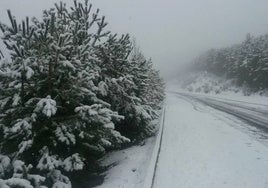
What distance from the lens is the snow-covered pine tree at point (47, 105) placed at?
675 cm

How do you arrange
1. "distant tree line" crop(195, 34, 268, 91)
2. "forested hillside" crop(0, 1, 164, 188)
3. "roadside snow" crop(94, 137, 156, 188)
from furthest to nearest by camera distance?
"distant tree line" crop(195, 34, 268, 91), "roadside snow" crop(94, 137, 156, 188), "forested hillside" crop(0, 1, 164, 188)

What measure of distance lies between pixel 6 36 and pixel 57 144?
2.57 meters

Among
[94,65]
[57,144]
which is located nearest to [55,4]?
[94,65]

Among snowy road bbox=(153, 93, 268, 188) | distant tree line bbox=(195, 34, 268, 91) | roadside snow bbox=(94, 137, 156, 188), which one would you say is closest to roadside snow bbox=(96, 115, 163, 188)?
roadside snow bbox=(94, 137, 156, 188)

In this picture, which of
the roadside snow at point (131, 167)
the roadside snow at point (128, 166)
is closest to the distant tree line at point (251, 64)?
the roadside snow at point (131, 167)

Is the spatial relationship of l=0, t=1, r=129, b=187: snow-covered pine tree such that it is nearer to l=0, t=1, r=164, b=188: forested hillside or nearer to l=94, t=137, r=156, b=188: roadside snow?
l=0, t=1, r=164, b=188: forested hillside

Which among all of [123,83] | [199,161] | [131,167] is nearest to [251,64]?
[123,83]

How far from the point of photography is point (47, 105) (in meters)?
6.52

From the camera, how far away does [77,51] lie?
8.25 metres

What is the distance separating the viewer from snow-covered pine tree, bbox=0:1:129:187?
22.2 ft

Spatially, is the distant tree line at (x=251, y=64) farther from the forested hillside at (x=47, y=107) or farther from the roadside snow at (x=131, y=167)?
the forested hillside at (x=47, y=107)

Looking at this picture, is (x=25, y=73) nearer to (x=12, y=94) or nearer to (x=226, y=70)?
(x=12, y=94)

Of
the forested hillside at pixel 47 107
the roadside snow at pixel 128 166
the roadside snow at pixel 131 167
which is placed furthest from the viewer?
the roadside snow at pixel 128 166

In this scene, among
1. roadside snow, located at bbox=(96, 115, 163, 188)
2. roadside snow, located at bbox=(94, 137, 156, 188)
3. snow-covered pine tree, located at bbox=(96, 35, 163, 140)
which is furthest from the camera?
snow-covered pine tree, located at bbox=(96, 35, 163, 140)
